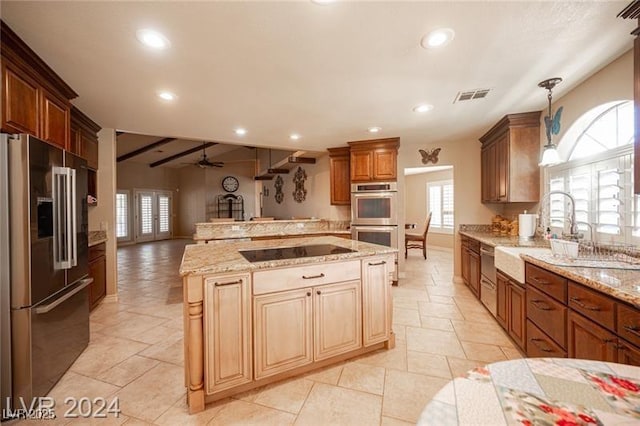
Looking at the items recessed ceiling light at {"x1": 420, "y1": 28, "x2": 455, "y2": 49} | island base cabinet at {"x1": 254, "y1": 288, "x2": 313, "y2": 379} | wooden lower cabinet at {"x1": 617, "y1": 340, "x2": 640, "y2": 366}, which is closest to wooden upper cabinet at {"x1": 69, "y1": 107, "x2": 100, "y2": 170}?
island base cabinet at {"x1": 254, "y1": 288, "x2": 313, "y2": 379}

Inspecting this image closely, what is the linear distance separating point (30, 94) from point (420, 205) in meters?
8.09

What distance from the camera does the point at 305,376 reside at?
2.00m

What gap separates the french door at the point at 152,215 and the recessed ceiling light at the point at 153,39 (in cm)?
941

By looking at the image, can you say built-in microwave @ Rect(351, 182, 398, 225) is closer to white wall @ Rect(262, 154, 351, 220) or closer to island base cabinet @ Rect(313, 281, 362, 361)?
white wall @ Rect(262, 154, 351, 220)

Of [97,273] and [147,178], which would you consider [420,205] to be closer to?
[97,273]

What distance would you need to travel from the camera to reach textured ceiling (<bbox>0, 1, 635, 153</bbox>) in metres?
1.52

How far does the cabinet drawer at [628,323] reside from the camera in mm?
1170

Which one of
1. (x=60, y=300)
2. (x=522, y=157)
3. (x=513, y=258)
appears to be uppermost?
(x=522, y=157)

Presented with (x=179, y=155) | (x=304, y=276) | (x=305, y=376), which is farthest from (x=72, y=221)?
(x=179, y=155)

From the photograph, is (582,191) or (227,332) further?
(582,191)

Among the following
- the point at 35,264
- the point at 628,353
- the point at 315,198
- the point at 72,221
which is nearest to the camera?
the point at 628,353

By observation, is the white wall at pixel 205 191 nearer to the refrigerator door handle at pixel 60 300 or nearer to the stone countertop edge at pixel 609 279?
the refrigerator door handle at pixel 60 300

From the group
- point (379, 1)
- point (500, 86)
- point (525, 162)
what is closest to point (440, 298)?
point (525, 162)

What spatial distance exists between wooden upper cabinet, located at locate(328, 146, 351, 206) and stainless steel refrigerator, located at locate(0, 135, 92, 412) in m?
3.57
